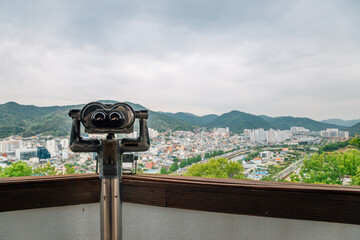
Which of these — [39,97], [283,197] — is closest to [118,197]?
[283,197]

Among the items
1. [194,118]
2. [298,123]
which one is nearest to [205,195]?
[194,118]

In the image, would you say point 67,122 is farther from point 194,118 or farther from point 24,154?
point 194,118

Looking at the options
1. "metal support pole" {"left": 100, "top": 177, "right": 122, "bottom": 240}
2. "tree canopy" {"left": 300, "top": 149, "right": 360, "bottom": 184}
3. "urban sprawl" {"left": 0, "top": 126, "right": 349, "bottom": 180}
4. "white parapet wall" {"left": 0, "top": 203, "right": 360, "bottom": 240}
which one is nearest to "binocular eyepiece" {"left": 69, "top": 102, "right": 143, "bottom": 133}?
"metal support pole" {"left": 100, "top": 177, "right": 122, "bottom": 240}

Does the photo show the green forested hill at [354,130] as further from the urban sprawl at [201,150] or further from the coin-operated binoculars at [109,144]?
the coin-operated binoculars at [109,144]

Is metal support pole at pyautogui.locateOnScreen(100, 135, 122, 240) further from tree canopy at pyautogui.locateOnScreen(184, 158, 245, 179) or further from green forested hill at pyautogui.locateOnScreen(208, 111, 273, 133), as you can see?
green forested hill at pyautogui.locateOnScreen(208, 111, 273, 133)

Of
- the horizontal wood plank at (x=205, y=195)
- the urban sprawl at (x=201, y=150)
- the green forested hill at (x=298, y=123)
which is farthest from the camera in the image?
the green forested hill at (x=298, y=123)

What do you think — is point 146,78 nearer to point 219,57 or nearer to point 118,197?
point 219,57

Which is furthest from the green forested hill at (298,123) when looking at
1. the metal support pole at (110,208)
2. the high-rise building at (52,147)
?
the high-rise building at (52,147)
